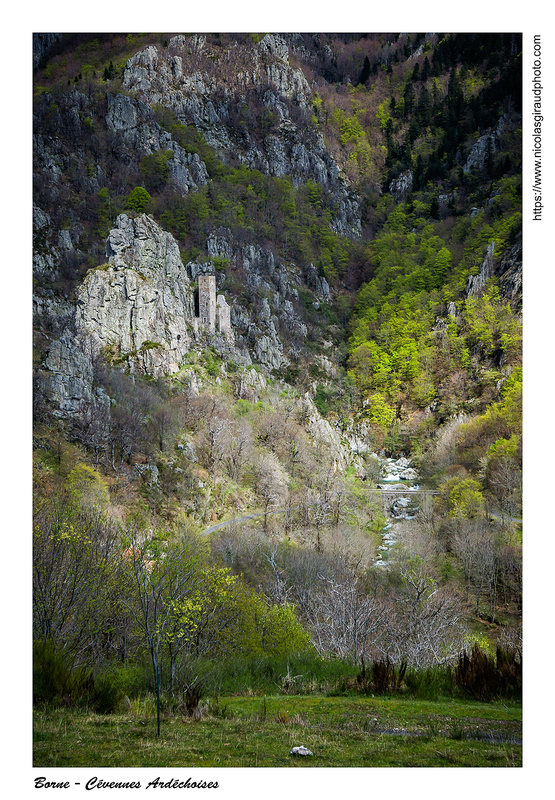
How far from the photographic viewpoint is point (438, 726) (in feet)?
26.4

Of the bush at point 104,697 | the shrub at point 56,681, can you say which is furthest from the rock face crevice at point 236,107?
the bush at point 104,697

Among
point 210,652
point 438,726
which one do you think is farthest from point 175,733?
point 210,652

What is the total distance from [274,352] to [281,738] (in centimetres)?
7269

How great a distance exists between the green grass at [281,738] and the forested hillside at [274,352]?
946 millimetres

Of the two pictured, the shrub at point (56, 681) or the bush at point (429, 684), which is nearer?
the shrub at point (56, 681)

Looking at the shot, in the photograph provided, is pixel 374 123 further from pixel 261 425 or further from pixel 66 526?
pixel 66 526

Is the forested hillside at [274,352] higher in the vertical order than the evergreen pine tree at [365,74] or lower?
lower

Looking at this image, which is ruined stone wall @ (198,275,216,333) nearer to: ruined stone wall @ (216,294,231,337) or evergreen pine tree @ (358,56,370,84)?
ruined stone wall @ (216,294,231,337)

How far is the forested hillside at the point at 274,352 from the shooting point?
17906 millimetres

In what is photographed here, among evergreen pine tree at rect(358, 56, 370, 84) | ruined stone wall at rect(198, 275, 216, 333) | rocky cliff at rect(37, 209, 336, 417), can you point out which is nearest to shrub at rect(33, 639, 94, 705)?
rocky cliff at rect(37, 209, 336, 417)

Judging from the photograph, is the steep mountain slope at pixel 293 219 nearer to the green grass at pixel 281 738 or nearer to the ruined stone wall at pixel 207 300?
the ruined stone wall at pixel 207 300

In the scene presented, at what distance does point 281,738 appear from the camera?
310 inches

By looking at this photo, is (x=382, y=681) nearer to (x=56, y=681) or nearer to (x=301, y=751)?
(x=301, y=751)

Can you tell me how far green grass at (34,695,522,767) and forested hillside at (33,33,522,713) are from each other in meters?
0.95
